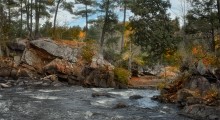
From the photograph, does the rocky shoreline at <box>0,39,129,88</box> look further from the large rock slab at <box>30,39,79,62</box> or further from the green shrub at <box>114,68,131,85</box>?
the green shrub at <box>114,68,131,85</box>

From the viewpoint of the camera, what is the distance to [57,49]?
1416 inches

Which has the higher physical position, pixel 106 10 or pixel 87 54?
pixel 106 10

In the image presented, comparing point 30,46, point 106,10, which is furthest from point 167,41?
point 30,46

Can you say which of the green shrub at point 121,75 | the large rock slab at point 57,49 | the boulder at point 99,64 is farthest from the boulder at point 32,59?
the green shrub at point 121,75

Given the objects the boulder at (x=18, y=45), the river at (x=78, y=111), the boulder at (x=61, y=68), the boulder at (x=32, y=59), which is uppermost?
the boulder at (x=18, y=45)

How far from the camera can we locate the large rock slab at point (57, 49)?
116ft

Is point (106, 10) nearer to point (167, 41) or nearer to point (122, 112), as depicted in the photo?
point (167, 41)

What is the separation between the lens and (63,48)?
119ft

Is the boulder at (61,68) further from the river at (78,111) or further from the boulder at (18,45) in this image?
the river at (78,111)

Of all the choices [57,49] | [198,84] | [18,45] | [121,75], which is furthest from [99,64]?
[198,84]

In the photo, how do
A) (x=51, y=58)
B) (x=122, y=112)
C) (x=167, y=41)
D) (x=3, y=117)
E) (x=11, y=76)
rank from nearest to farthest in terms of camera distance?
(x=3, y=117) < (x=122, y=112) < (x=11, y=76) < (x=51, y=58) < (x=167, y=41)

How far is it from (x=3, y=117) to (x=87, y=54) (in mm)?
22608

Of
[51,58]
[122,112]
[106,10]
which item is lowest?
[122,112]

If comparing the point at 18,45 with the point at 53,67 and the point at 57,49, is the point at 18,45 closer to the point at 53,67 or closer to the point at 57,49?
the point at 57,49
